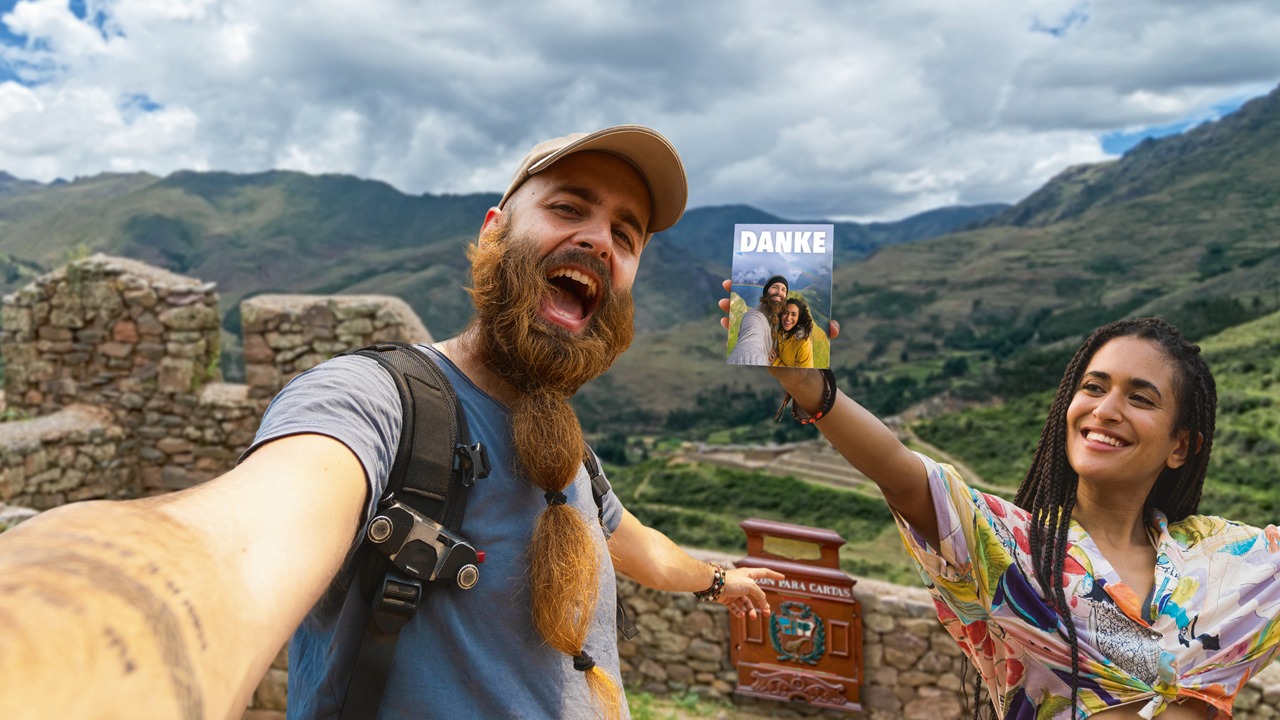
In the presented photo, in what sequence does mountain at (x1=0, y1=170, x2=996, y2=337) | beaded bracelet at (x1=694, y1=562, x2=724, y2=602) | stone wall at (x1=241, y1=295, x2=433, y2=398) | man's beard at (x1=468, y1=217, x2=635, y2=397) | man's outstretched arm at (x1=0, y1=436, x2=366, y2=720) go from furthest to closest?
mountain at (x1=0, y1=170, x2=996, y2=337)
stone wall at (x1=241, y1=295, x2=433, y2=398)
beaded bracelet at (x1=694, y1=562, x2=724, y2=602)
man's beard at (x1=468, y1=217, x2=635, y2=397)
man's outstretched arm at (x1=0, y1=436, x2=366, y2=720)

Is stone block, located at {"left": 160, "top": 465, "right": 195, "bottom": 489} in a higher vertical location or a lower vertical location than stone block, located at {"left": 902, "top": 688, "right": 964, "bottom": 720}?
higher

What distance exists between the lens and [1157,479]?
1898 mm

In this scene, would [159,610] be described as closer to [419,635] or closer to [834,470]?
[419,635]

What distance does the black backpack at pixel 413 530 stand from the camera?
1.10 metres

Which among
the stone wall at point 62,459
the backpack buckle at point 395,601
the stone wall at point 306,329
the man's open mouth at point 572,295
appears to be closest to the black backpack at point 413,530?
the backpack buckle at point 395,601

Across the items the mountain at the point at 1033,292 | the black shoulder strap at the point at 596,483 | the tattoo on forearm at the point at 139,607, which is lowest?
the tattoo on forearm at the point at 139,607

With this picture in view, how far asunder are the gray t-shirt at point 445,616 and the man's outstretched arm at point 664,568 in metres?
0.56

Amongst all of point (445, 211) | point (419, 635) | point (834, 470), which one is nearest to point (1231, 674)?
point (419, 635)

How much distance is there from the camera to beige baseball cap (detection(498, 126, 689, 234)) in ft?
5.03

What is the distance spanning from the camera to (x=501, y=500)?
1.32 metres

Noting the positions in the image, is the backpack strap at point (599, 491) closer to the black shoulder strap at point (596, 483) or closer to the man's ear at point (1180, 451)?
the black shoulder strap at point (596, 483)

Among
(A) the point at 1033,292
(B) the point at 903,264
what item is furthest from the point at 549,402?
(B) the point at 903,264

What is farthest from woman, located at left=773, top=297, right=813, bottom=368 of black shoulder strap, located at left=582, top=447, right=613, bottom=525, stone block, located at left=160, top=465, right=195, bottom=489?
stone block, located at left=160, top=465, right=195, bottom=489

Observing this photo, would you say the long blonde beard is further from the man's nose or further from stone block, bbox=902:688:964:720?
stone block, bbox=902:688:964:720
